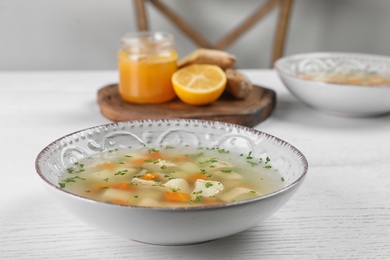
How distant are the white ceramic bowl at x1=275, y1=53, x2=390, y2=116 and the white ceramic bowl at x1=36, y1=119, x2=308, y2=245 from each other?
514mm

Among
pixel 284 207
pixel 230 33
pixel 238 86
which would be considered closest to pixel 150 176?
pixel 284 207

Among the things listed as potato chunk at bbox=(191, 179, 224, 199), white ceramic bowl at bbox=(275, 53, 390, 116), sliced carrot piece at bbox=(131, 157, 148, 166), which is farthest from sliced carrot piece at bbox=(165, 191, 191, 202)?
white ceramic bowl at bbox=(275, 53, 390, 116)

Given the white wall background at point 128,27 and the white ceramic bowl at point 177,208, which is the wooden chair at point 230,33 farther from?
the white ceramic bowl at point 177,208

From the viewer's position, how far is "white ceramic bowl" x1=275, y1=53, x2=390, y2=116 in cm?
160

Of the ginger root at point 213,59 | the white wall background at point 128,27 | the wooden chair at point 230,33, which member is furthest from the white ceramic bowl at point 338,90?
the white wall background at point 128,27

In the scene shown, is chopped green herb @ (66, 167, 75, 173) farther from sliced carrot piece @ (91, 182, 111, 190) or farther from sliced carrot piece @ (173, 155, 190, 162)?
sliced carrot piece @ (173, 155, 190, 162)

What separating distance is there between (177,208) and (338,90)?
0.94m

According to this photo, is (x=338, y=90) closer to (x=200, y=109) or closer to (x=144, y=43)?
(x=200, y=109)


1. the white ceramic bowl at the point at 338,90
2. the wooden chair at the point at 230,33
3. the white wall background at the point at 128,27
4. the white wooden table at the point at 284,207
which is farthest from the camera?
the white wall background at the point at 128,27

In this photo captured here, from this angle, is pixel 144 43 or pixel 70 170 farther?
pixel 144 43

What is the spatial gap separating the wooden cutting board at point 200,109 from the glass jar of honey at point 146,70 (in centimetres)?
3

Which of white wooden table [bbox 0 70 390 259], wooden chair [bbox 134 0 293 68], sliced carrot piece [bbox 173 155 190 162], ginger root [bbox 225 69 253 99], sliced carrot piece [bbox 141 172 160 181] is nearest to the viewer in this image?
white wooden table [bbox 0 70 390 259]

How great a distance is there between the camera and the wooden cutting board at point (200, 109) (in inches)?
63.9

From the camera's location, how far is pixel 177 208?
0.79 meters
